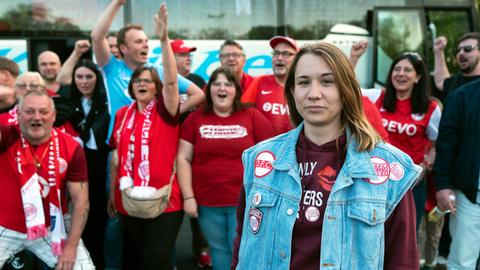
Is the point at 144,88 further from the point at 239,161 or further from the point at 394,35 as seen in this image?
the point at 394,35

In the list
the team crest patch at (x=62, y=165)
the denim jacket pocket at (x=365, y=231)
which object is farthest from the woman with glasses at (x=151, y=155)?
the denim jacket pocket at (x=365, y=231)

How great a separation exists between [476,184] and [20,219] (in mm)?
3060

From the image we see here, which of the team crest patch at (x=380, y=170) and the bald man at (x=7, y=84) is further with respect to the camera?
the bald man at (x=7, y=84)

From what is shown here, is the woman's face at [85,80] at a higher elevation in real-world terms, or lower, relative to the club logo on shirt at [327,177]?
higher

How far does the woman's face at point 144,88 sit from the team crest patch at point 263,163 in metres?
1.98

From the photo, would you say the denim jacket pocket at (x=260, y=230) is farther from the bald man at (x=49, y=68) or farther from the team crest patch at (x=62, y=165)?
the bald man at (x=49, y=68)

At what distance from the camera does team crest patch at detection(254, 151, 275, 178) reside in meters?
1.80

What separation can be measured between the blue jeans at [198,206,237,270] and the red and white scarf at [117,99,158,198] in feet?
1.67

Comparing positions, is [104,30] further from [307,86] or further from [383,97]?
[307,86]

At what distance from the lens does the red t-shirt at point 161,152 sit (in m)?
3.50

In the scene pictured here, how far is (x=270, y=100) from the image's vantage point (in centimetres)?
427

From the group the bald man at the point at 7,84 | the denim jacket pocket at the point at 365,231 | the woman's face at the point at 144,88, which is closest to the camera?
the denim jacket pocket at the point at 365,231

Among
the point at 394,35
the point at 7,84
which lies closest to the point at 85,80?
the point at 7,84

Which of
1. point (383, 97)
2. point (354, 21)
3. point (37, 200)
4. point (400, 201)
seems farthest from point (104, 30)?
point (354, 21)
